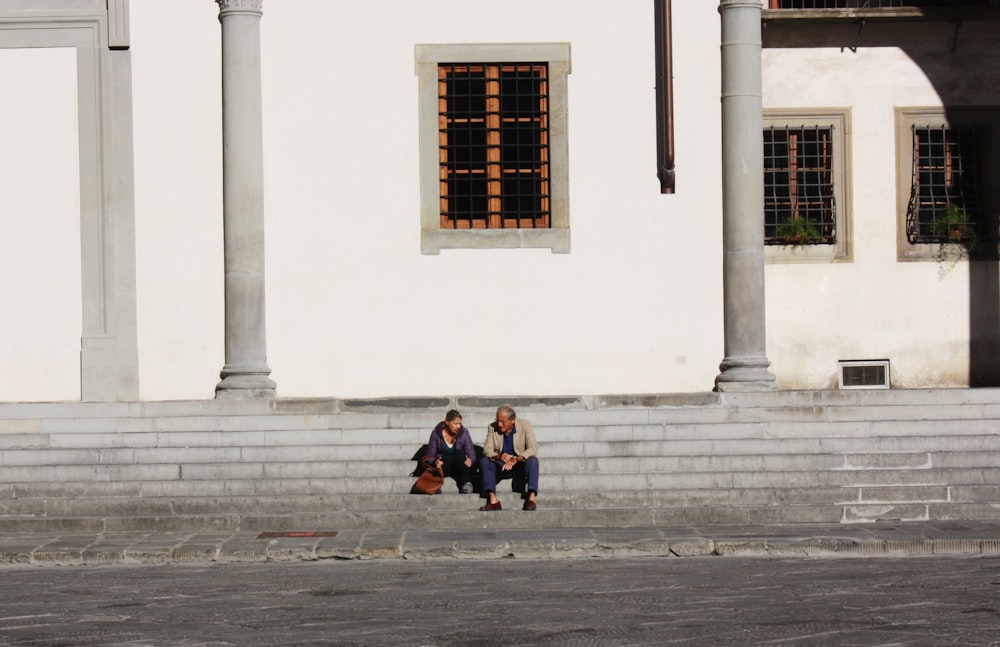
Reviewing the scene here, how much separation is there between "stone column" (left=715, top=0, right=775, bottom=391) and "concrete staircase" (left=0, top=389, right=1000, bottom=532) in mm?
1169

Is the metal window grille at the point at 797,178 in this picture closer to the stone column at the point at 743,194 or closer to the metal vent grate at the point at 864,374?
the stone column at the point at 743,194

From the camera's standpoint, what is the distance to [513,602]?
37.0ft

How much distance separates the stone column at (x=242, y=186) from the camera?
65.7 ft

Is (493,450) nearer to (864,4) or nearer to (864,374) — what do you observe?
(864,374)

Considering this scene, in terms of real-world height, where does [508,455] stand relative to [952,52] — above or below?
below

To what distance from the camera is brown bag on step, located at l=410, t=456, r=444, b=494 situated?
1659 centimetres

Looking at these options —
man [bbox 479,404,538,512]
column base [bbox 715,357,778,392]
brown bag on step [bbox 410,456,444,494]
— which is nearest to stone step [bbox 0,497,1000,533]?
man [bbox 479,404,538,512]

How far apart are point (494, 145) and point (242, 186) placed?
3066 millimetres

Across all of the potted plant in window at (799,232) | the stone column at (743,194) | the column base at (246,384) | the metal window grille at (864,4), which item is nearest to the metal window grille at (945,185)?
the potted plant in window at (799,232)

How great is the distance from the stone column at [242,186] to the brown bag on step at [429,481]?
3.86 metres

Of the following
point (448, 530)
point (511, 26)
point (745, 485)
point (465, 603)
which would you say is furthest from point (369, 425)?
point (465, 603)

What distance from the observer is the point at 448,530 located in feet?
51.2

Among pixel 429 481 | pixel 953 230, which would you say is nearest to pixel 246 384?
pixel 429 481

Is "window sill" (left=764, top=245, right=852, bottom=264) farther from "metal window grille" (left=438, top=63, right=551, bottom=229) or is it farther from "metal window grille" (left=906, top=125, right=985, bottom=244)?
"metal window grille" (left=438, top=63, right=551, bottom=229)
